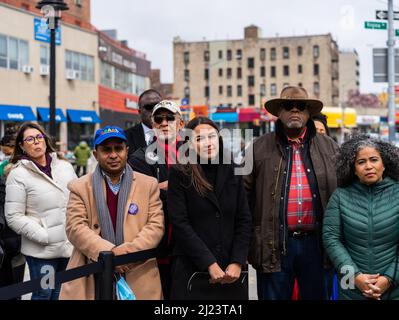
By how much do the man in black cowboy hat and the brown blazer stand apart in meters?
0.73

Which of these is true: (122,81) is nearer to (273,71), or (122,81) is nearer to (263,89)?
(263,89)

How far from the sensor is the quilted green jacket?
3529 mm

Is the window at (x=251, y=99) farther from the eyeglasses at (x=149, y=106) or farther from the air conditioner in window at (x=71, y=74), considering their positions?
the eyeglasses at (x=149, y=106)

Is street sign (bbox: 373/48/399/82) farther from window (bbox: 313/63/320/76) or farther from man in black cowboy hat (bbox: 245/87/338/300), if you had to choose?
window (bbox: 313/63/320/76)

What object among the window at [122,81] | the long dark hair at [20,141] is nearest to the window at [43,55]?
the window at [122,81]

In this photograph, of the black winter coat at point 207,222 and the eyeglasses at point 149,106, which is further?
the eyeglasses at point 149,106

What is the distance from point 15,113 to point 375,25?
2382 cm

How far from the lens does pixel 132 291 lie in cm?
361

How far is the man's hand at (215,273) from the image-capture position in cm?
346

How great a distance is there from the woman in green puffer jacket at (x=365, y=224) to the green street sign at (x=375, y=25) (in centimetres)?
1073

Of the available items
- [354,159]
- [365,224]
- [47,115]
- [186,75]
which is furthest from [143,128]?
[186,75]

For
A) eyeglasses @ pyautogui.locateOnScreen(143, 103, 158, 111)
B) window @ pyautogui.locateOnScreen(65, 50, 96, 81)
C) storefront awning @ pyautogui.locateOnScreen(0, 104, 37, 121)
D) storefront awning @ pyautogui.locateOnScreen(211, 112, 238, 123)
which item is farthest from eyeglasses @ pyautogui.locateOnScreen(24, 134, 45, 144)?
storefront awning @ pyautogui.locateOnScreen(211, 112, 238, 123)
